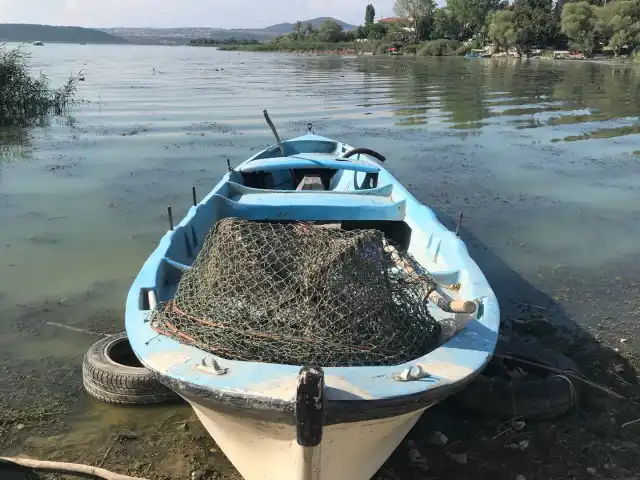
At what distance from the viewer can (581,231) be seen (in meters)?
9.28

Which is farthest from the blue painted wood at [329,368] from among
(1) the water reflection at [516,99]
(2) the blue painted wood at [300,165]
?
(1) the water reflection at [516,99]

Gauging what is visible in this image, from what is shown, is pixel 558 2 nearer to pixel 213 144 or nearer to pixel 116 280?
pixel 213 144

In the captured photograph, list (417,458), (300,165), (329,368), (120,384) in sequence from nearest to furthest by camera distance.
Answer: (329,368), (417,458), (120,384), (300,165)

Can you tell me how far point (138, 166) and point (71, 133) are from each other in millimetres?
5276

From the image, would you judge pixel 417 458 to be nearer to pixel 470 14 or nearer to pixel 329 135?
Answer: pixel 329 135

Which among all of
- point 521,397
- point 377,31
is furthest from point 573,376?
point 377,31

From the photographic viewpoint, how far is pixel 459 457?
447 centimetres

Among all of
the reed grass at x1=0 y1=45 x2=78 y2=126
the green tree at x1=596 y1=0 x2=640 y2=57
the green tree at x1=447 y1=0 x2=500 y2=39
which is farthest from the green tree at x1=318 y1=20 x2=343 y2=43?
the reed grass at x1=0 y1=45 x2=78 y2=126

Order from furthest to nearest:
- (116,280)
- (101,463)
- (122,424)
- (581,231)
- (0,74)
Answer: (0,74) → (581,231) → (116,280) → (122,424) → (101,463)

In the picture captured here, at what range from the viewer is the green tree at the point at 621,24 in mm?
58375

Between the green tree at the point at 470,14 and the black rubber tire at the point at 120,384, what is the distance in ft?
340

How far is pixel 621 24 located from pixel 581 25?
5706 millimetres

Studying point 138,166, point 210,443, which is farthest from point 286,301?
point 138,166

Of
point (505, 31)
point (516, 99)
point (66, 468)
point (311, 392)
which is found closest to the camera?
point (311, 392)
